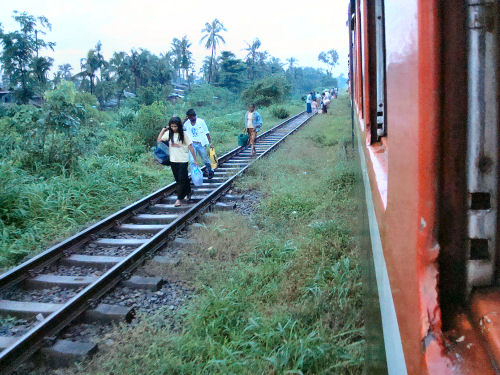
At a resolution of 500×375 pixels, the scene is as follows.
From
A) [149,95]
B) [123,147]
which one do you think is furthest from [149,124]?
[149,95]

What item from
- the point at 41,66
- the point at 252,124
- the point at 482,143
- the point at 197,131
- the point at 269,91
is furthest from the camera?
the point at 41,66

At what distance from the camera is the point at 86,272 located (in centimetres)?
525

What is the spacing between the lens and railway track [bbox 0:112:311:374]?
388 cm

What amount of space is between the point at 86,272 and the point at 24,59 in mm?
40396

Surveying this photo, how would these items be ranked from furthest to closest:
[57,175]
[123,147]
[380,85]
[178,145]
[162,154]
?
1. [123,147]
2. [57,175]
3. [162,154]
4. [178,145]
5. [380,85]

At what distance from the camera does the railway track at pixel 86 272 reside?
12.7 ft

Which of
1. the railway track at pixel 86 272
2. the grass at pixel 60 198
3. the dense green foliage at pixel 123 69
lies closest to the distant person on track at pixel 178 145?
the railway track at pixel 86 272

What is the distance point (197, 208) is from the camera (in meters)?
7.29

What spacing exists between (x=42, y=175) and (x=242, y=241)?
5.68 meters

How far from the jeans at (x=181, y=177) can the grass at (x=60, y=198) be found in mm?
1173

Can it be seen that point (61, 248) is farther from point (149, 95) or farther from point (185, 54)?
point (185, 54)

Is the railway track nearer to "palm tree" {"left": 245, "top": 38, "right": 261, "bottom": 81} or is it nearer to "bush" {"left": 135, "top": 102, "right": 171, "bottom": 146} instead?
"bush" {"left": 135, "top": 102, "right": 171, "bottom": 146}

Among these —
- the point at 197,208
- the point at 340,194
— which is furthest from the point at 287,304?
the point at 340,194

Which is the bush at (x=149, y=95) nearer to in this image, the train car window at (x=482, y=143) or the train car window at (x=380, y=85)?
the train car window at (x=380, y=85)
